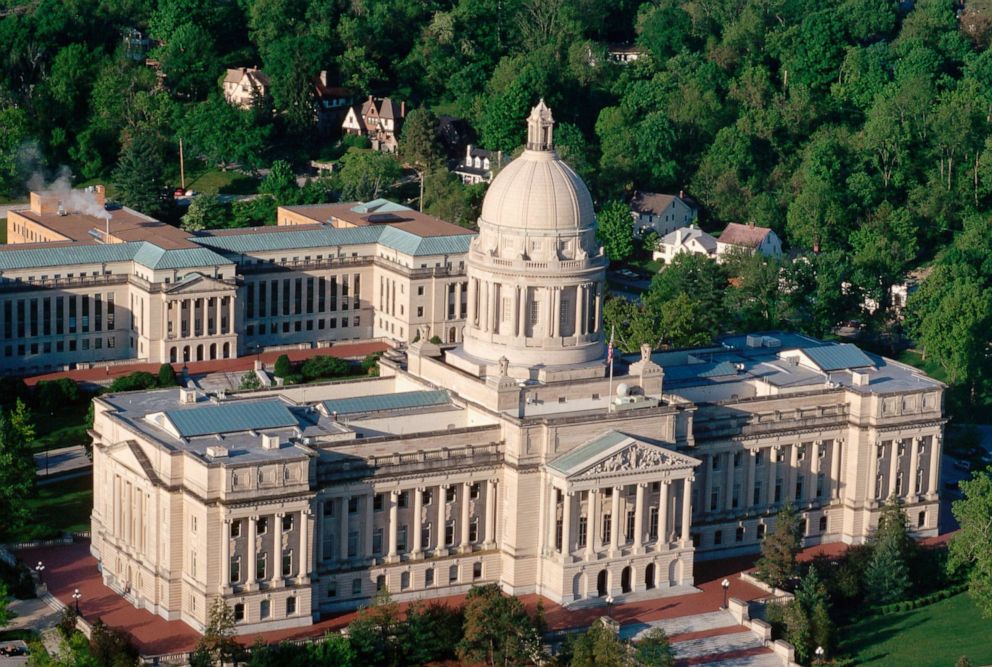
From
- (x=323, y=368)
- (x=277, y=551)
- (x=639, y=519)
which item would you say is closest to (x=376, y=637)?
(x=277, y=551)

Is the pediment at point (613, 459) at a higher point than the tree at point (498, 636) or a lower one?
higher

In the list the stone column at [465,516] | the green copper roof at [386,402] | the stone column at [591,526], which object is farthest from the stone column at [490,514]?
the green copper roof at [386,402]

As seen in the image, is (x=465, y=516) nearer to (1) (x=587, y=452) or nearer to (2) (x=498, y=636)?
→ (1) (x=587, y=452)

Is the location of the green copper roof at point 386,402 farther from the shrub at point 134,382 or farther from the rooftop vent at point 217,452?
the shrub at point 134,382

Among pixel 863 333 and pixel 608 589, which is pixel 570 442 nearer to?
pixel 608 589

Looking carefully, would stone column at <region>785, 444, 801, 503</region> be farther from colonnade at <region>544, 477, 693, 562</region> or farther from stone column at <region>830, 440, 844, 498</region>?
colonnade at <region>544, 477, 693, 562</region>

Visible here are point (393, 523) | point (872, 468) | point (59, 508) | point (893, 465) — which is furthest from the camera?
point (893, 465)
